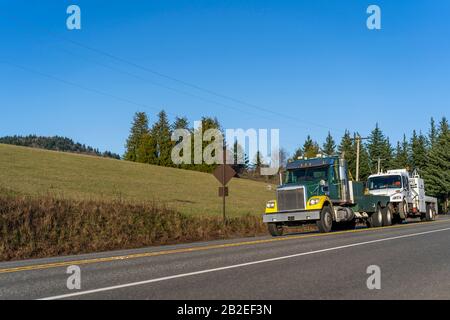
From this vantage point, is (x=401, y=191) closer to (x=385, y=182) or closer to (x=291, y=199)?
(x=385, y=182)

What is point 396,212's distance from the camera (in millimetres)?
26797

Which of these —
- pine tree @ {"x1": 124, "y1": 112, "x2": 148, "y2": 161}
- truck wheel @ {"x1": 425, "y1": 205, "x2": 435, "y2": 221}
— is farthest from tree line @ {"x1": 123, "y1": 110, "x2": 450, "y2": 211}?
truck wheel @ {"x1": 425, "y1": 205, "x2": 435, "y2": 221}

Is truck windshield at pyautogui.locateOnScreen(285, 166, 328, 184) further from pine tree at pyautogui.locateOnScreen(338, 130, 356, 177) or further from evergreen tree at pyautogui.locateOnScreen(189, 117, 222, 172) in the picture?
evergreen tree at pyautogui.locateOnScreen(189, 117, 222, 172)

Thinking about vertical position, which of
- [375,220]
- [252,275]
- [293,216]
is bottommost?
[252,275]

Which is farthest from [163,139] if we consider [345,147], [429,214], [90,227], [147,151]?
[90,227]

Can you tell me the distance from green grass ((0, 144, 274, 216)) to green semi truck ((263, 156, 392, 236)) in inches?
486

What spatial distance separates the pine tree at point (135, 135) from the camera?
106088 mm

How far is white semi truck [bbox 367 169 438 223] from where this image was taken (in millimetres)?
26984

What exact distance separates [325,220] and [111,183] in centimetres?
3514

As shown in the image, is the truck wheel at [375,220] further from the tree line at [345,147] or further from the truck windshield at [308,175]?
the tree line at [345,147]

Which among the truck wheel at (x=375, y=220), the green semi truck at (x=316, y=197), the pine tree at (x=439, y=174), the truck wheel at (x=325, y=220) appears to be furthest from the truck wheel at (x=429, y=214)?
the pine tree at (x=439, y=174)

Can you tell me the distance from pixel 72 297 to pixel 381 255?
273 inches

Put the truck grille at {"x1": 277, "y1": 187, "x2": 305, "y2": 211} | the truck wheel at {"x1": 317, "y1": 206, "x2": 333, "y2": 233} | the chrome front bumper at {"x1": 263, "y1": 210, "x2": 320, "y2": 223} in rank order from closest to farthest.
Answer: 1. the chrome front bumper at {"x1": 263, "y1": 210, "x2": 320, "y2": 223}
2. the truck wheel at {"x1": 317, "y1": 206, "x2": 333, "y2": 233}
3. the truck grille at {"x1": 277, "y1": 187, "x2": 305, "y2": 211}

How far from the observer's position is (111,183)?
5053cm
